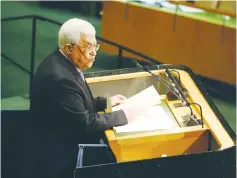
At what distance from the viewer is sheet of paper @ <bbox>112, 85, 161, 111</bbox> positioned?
2961 millimetres

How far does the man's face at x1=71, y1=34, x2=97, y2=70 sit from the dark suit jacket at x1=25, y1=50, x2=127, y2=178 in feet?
0.14

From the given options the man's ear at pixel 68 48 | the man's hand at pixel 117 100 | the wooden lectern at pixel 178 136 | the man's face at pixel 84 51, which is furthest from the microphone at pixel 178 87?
the man's ear at pixel 68 48

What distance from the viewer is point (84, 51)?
104 inches

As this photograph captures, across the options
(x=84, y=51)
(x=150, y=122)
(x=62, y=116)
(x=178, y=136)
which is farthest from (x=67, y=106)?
(x=178, y=136)

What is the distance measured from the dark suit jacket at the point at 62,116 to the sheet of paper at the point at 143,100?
7.4 inches

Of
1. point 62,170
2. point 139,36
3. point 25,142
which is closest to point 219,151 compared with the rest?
point 62,170

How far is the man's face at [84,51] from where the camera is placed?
261cm

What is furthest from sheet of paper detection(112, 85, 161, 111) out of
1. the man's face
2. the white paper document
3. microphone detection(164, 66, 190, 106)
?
the man's face

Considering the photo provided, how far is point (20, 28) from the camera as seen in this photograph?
26.2ft

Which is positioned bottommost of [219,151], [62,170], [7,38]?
[7,38]

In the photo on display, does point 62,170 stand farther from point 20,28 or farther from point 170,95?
point 20,28

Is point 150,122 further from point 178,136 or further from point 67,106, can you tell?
point 67,106

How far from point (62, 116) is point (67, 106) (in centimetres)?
6

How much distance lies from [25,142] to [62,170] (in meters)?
1.02
